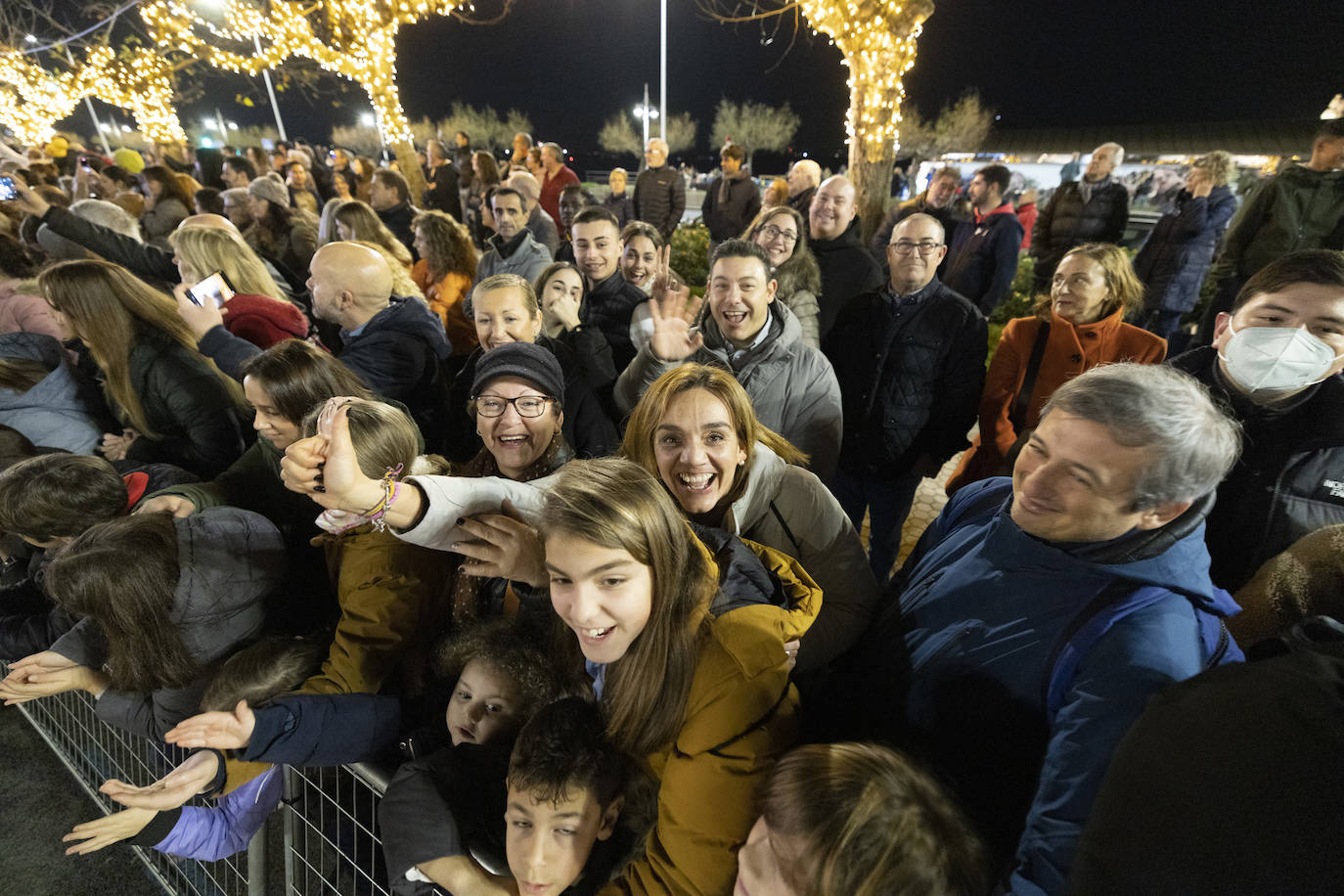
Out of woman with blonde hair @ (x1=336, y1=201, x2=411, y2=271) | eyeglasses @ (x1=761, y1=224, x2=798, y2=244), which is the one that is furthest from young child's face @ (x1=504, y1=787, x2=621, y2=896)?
woman with blonde hair @ (x1=336, y1=201, x2=411, y2=271)

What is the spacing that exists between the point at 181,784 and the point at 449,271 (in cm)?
382

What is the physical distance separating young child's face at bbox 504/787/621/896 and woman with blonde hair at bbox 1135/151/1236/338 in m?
5.98

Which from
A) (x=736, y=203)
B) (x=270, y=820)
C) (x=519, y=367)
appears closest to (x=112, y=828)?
(x=270, y=820)

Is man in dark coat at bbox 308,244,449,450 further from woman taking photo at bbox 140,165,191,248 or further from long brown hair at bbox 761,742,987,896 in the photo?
woman taking photo at bbox 140,165,191,248

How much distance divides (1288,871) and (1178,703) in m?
0.21

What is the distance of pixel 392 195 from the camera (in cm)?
615

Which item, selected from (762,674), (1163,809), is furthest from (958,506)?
(1163,809)

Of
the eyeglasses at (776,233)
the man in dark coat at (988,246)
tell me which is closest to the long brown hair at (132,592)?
the eyeglasses at (776,233)

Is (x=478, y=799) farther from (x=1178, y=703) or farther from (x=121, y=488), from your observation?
(x=121, y=488)

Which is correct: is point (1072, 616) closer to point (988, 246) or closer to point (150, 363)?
point (150, 363)

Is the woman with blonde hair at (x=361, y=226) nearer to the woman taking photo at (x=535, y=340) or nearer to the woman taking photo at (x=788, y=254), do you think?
the woman taking photo at (x=535, y=340)

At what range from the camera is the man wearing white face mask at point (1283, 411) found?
167 cm

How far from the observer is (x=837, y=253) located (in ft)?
14.2

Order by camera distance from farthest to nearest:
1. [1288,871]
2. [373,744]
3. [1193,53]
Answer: [1193,53]
[373,744]
[1288,871]
